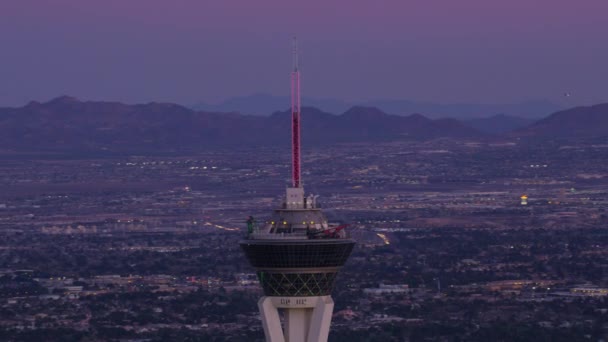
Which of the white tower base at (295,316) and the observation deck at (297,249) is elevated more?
the observation deck at (297,249)

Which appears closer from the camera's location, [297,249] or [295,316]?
[297,249]

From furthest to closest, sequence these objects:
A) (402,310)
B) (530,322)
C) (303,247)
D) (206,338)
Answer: (402,310), (530,322), (206,338), (303,247)

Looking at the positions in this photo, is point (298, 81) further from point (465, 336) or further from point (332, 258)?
point (465, 336)

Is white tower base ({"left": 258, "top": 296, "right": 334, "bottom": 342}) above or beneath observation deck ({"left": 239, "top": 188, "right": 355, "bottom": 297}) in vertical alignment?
beneath

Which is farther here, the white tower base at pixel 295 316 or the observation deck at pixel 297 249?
the white tower base at pixel 295 316

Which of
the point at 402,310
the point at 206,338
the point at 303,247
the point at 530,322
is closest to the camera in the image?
the point at 303,247

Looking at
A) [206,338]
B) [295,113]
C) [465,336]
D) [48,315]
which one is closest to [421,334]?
[465,336]

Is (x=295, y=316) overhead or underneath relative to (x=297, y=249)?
underneath
